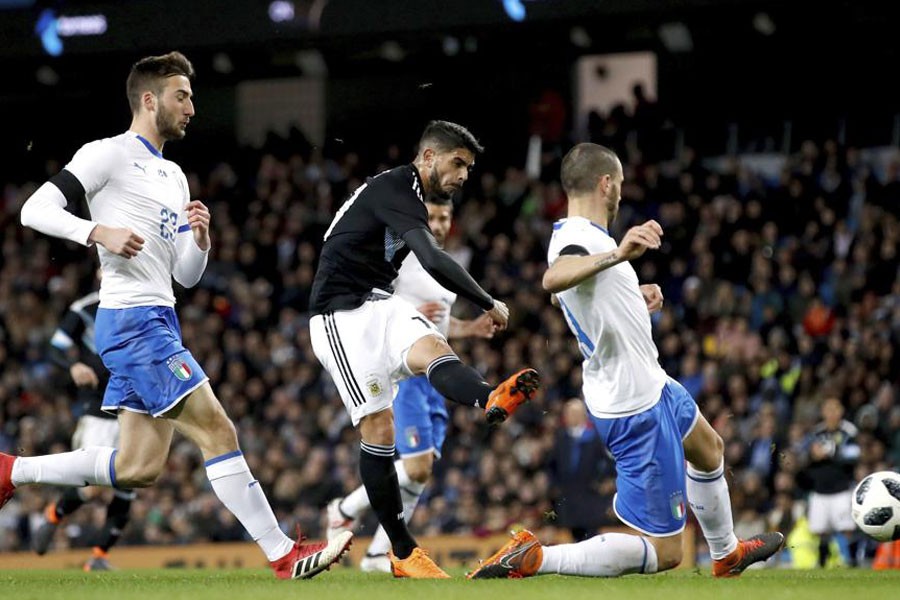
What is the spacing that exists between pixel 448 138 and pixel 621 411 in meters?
1.63

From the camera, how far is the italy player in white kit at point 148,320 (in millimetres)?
6738

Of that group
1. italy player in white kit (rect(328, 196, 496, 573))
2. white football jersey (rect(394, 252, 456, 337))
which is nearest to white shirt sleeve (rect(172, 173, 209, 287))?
italy player in white kit (rect(328, 196, 496, 573))

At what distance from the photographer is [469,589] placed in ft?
19.4

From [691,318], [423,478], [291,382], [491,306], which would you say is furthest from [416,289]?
[291,382]

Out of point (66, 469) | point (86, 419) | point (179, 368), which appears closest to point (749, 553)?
point (179, 368)

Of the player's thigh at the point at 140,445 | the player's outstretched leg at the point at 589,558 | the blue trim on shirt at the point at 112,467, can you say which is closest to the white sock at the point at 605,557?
the player's outstretched leg at the point at 589,558

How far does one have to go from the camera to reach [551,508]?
1410cm

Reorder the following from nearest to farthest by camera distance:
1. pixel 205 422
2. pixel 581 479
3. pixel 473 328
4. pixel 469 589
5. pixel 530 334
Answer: pixel 469 589 < pixel 205 422 < pixel 473 328 < pixel 581 479 < pixel 530 334

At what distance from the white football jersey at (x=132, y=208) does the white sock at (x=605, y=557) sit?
2334 millimetres

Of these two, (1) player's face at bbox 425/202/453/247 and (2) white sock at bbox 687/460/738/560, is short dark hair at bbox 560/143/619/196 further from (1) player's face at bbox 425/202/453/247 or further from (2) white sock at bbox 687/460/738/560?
(1) player's face at bbox 425/202/453/247

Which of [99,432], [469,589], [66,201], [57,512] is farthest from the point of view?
[99,432]

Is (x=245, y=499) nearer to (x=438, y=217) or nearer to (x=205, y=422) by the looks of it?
(x=205, y=422)

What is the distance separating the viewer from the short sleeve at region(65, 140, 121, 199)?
6.81m

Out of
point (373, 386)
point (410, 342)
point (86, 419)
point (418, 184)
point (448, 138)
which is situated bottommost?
point (86, 419)
